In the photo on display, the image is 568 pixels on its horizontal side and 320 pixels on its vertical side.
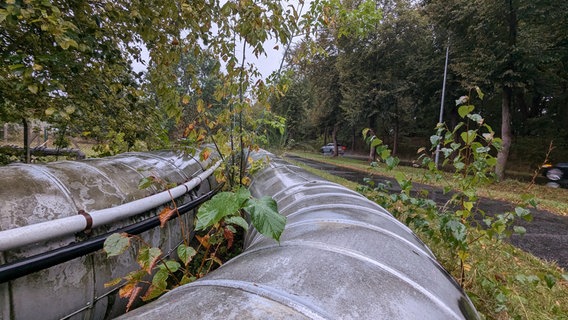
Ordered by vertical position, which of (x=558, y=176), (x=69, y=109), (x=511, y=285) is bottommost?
(x=558, y=176)

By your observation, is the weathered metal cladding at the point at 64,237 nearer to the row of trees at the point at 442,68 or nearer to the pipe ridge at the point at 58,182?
the pipe ridge at the point at 58,182

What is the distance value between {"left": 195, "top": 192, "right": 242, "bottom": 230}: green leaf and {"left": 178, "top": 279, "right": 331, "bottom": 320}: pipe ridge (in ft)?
1.06

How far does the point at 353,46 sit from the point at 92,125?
2088cm

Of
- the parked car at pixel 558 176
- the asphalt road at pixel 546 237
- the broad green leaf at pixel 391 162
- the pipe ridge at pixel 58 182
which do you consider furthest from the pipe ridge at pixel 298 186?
the parked car at pixel 558 176

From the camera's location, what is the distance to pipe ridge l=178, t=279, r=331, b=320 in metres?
0.81

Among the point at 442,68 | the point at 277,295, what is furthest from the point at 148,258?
the point at 442,68

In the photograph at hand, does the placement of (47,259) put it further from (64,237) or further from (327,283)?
(327,283)

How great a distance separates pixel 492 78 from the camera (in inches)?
514

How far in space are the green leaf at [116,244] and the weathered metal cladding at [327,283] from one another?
0.43 meters

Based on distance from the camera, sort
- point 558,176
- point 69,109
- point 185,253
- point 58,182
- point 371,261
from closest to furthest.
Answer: point 371,261
point 185,253
point 58,182
point 69,109
point 558,176

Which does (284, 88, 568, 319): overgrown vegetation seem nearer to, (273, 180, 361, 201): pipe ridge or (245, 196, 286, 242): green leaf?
→ (273, 180, 361, 201): pipe ridge

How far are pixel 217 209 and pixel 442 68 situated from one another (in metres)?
22.4

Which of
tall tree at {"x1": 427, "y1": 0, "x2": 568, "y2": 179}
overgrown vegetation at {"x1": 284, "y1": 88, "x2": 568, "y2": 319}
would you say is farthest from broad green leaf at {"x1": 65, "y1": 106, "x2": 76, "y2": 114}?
tall tree at {"x1": 427, "y1": 0, "x2": 568, "y2": 179}

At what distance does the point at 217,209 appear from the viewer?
1.36m
